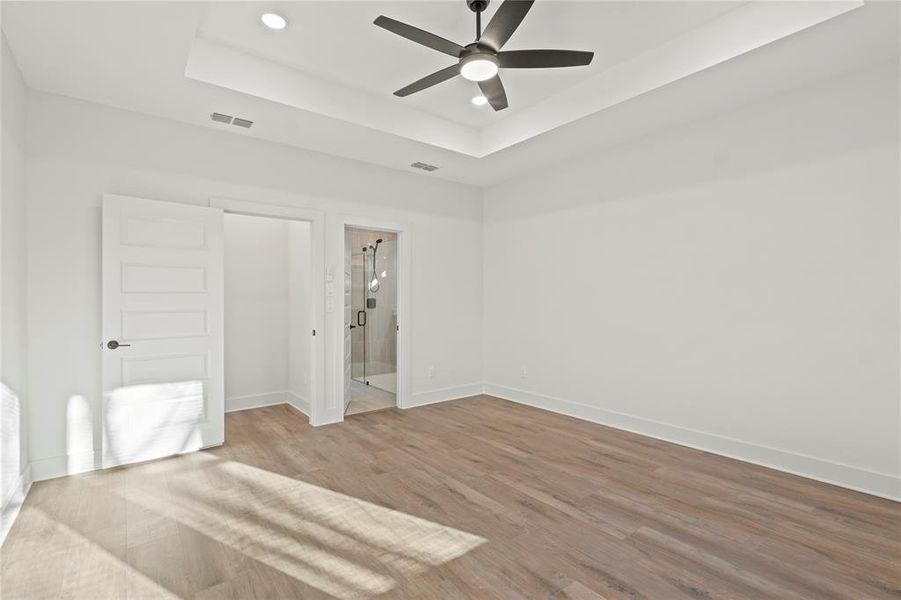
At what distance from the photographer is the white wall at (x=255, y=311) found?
5.15m

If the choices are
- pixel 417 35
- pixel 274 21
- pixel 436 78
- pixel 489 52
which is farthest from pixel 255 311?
pixel 489 52

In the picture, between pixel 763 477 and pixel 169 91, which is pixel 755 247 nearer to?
pixel 763 477

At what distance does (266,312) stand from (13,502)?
2.94 metres

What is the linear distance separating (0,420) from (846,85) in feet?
19.0

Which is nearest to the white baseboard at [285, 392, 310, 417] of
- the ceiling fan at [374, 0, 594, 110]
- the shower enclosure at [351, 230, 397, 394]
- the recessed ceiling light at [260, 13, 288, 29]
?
the shower enclosure at [351, 230, 397, 394]

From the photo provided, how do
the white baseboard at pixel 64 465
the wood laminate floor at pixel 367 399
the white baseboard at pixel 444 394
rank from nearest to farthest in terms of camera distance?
the white baseboard at pixel 64 465, the wood laminate floor at pixel 367 399, the white baseboard at pixel 444 394

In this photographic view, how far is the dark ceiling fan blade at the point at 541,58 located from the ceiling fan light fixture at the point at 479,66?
0.06 metres

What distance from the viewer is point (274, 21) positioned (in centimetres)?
295

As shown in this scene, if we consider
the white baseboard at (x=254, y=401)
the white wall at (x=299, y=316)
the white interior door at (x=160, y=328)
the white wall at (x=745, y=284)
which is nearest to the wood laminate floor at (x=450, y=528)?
the white interior door at (x=160, y=328)

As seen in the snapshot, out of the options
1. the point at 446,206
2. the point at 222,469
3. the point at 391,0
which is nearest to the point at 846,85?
the point at 391,0

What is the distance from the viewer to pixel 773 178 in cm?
346

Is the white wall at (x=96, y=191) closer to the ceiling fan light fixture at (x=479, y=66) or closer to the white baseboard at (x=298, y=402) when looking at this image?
the white baseboard at (x=298, y=402)

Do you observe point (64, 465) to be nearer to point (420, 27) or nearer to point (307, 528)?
point (307, 528)

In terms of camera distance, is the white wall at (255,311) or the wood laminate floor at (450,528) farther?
the white wall at (255,311)
